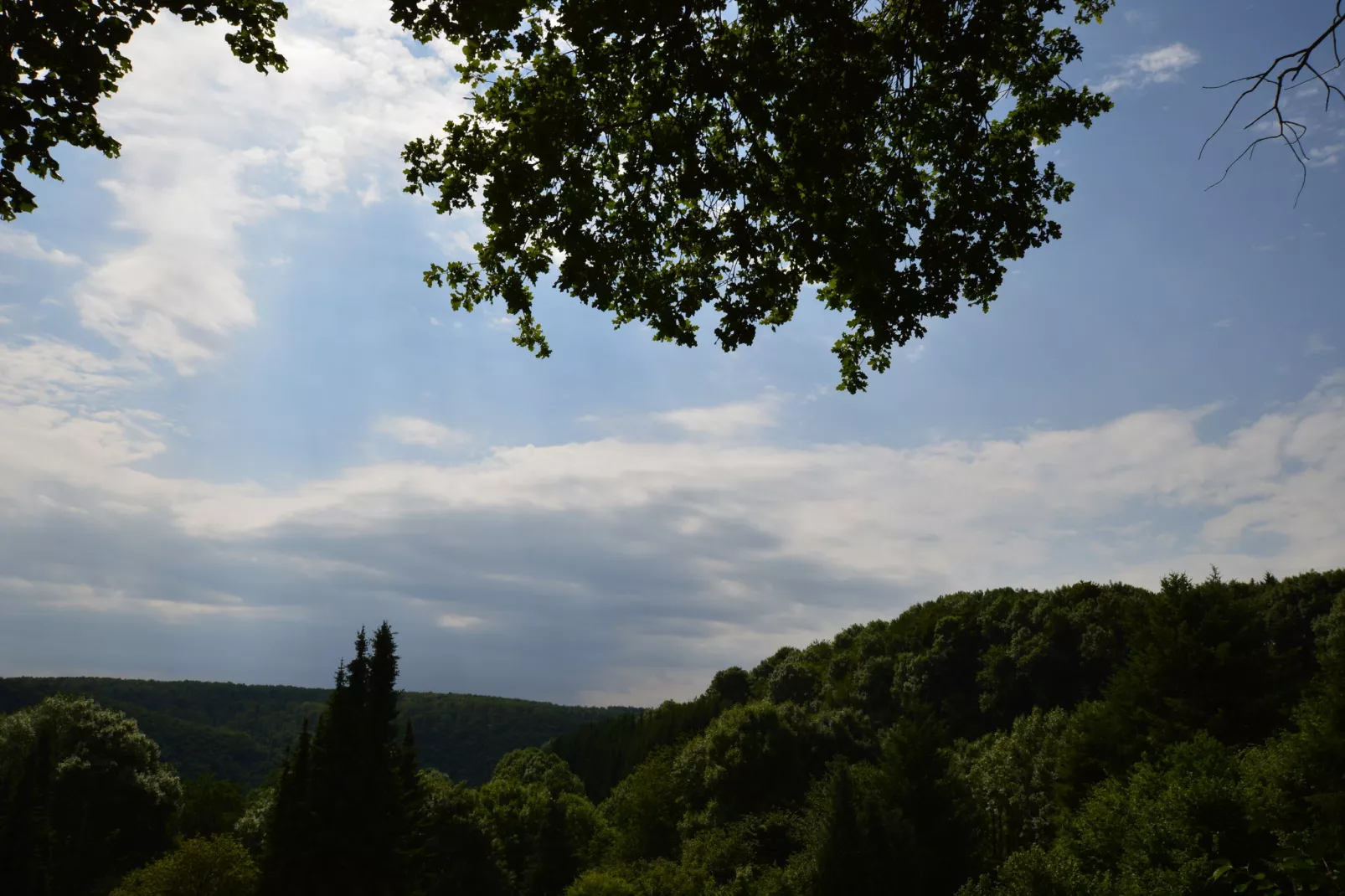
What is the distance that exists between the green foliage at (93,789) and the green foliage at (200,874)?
72.5ft

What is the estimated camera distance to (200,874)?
135ft

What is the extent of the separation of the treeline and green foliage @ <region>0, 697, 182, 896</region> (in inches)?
6.5

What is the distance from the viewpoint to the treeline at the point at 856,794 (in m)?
29.5

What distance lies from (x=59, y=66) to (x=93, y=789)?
74.9 m

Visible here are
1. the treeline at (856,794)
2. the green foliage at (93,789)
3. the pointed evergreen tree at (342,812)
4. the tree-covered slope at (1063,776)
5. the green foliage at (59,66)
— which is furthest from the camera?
the green foliage at (93,789)

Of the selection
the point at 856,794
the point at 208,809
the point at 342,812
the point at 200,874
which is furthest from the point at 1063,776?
the point at 208,809

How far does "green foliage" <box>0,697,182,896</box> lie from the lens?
60.2 metres

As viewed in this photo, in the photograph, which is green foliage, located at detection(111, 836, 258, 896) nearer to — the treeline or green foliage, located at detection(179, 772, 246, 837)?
the treeline

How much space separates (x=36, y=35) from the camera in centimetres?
769

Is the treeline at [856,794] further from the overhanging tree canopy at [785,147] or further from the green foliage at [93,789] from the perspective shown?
the overhanging tree canopy at [785,147]

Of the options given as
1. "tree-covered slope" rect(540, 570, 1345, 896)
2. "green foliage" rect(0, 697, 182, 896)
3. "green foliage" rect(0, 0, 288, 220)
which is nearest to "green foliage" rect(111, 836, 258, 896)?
"tree-covered slope" rect(540, 570, 1345, 896)

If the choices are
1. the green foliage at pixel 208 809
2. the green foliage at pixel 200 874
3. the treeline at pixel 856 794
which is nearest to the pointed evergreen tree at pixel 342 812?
the treeline at pixel 856 794

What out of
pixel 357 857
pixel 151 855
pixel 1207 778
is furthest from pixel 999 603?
pixel 151 855

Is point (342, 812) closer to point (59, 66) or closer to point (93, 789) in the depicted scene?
point (93, 789)
